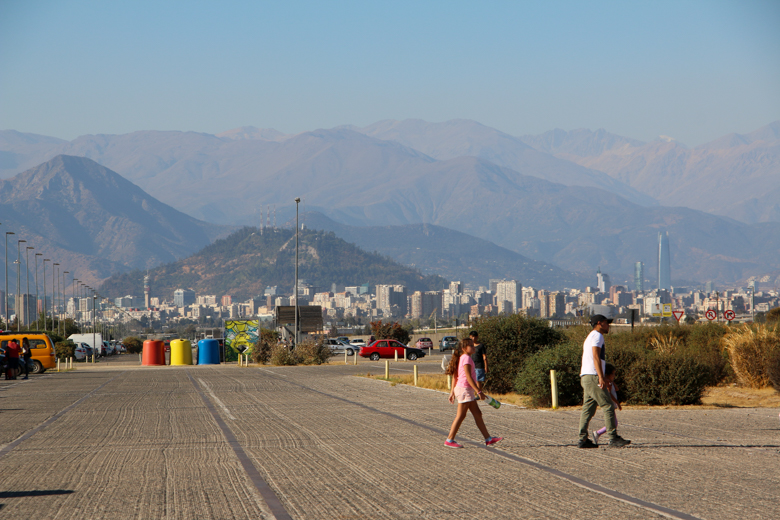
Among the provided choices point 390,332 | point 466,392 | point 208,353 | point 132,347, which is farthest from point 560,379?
point 132,347

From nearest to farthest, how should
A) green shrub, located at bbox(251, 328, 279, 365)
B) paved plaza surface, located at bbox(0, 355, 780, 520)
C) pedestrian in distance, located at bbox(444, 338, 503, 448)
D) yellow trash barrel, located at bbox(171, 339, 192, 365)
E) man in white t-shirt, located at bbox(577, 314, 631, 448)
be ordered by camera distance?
paved plaza surface, located at bbox(0, 355, 780, 520), man in white t-shirt, located at bbox(577, 314, 631, 448), pedestrian in distance, located at bbox(444, 338, 503, 448), green shrub, located at bbox(251, 328, 279, 365), yellow trash barrel, located at bbox(171, 339, 192, 365)

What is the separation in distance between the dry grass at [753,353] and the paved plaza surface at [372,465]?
5.80 metres

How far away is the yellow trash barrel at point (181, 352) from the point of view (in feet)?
170

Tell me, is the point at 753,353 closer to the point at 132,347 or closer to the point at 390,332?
the point at 390,332

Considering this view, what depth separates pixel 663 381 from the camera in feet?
59.2

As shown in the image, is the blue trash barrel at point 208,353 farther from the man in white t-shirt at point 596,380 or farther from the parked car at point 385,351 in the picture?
the man in white t-shirt at point 596,380

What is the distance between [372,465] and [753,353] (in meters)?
16.1

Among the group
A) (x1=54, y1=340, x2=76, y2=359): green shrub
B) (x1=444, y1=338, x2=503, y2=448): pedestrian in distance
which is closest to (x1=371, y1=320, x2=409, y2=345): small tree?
(x1=54, y1=340, x2=76, y2=359): green shrub

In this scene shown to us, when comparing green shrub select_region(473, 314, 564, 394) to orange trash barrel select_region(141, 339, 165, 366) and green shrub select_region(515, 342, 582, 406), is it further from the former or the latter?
orange trash barrel select_region(141, 339, 165, 366)

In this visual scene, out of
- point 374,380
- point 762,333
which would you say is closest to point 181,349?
point 374,380

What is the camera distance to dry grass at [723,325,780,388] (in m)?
22.6

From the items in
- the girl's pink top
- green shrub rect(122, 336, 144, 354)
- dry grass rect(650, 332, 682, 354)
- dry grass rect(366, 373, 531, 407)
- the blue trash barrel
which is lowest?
green shrub rect(122, 336, 144, 354)

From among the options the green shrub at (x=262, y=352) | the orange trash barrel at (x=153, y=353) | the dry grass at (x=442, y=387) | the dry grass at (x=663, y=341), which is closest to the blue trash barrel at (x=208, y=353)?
the orange trash barrel at (x=153, y=353)

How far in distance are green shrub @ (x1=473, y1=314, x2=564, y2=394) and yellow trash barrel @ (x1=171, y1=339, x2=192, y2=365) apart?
32.9 metres
